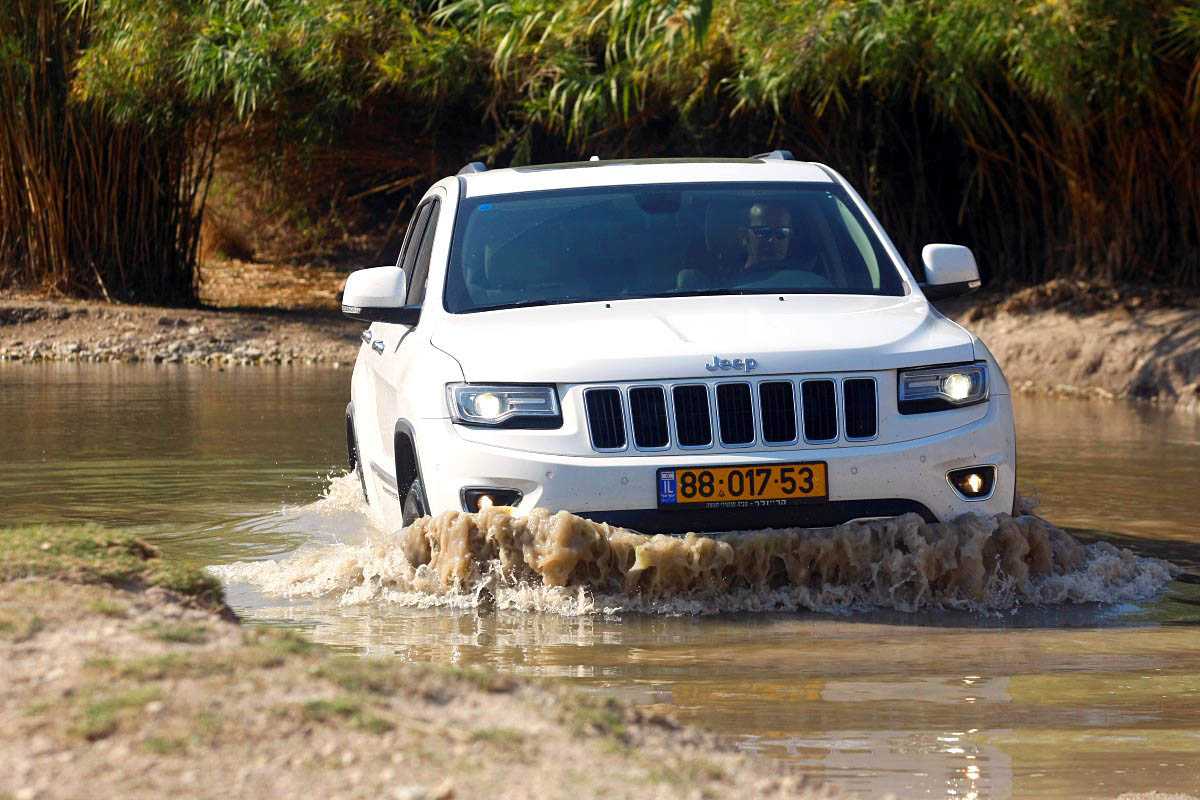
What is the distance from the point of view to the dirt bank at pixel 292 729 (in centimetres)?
337

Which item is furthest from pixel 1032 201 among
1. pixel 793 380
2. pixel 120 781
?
pixel 120 781

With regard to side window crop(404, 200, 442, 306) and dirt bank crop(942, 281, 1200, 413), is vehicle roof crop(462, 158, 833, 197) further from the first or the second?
dirt bank crop(942, 281, 1200, 413)

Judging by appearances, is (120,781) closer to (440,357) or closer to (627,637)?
(627,637)

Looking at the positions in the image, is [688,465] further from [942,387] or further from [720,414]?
[942,387]

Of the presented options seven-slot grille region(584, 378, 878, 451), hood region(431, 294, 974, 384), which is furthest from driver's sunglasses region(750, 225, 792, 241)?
seven-slot grille region(584, 378, 878, 451)

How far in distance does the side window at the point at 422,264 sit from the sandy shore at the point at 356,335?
7.12 meters

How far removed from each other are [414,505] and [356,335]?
1246 cm

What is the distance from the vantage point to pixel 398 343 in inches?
279

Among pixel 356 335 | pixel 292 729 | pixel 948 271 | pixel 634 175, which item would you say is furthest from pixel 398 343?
pixel 356 335

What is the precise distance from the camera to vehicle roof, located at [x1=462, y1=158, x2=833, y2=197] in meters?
7.36

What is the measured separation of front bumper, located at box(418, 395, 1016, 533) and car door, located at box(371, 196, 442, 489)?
61 cm

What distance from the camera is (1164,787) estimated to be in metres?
4.09

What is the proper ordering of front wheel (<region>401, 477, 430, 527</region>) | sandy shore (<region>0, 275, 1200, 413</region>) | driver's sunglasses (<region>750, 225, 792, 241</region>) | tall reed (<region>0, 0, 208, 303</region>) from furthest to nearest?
tall reed (<region>0, 0, 208, 303</region>), sandy shore (<region>0, 275, 1200, 413</region>), driver's sunglasses (<region>750, 225, 792, 241</region>), front wheel (<region>401, 477, 430, 527</region>)

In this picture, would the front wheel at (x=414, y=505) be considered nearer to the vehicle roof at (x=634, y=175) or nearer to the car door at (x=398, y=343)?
the car door at (x=398, y=343)
